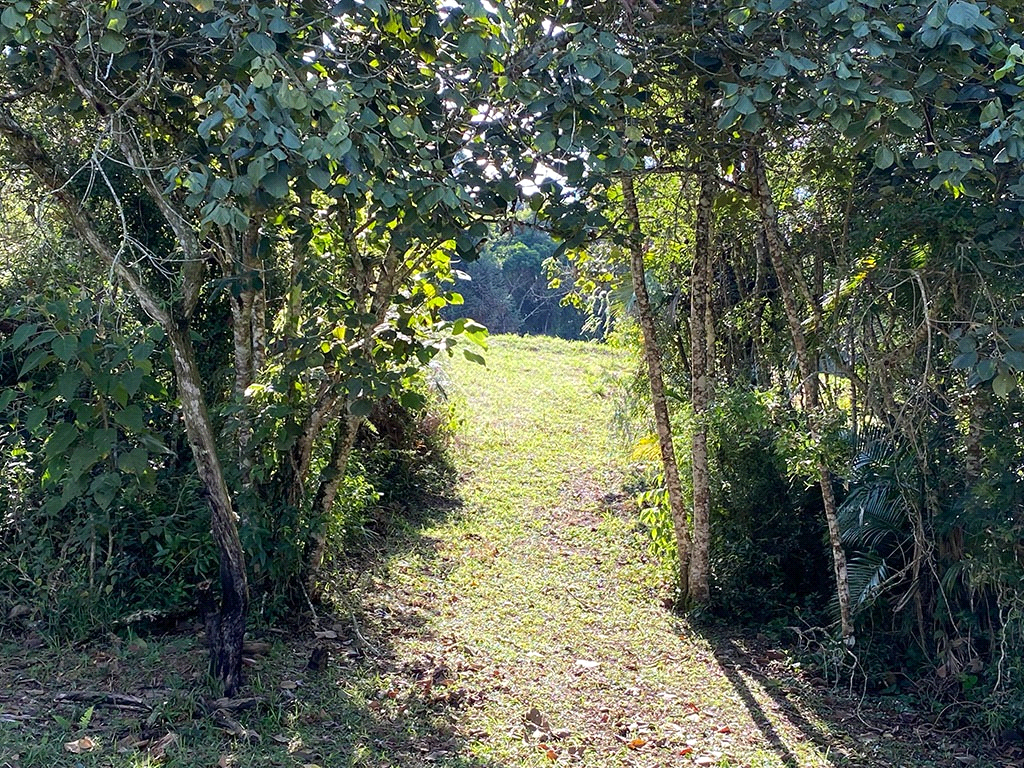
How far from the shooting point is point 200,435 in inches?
155

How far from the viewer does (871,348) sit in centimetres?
472

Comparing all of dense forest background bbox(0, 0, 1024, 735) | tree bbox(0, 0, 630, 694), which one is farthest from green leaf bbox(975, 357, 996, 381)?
tree bbox(0, 0, 630, 694)

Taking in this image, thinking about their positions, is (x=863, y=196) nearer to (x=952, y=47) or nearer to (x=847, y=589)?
(x=952, y=47)

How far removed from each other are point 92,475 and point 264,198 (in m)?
2.04

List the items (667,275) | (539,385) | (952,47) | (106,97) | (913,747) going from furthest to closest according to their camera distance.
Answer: (539,385), (667,275), (913,747), (106,97), (952,47)

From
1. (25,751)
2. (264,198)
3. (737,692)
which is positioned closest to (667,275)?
(737,692)

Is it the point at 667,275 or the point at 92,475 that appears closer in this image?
the point at 92,475

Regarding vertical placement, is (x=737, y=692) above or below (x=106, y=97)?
below

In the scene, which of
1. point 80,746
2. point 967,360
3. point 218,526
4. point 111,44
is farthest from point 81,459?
point 967,360

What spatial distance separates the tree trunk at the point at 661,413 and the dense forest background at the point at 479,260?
0.05 meters

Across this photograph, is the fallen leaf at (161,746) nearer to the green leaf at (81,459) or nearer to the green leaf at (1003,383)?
the green leaf at (81,459)

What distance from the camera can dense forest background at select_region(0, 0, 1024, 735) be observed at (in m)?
3.31

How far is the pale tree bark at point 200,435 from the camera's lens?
3857 millimetres

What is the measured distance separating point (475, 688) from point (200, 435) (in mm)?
1975
